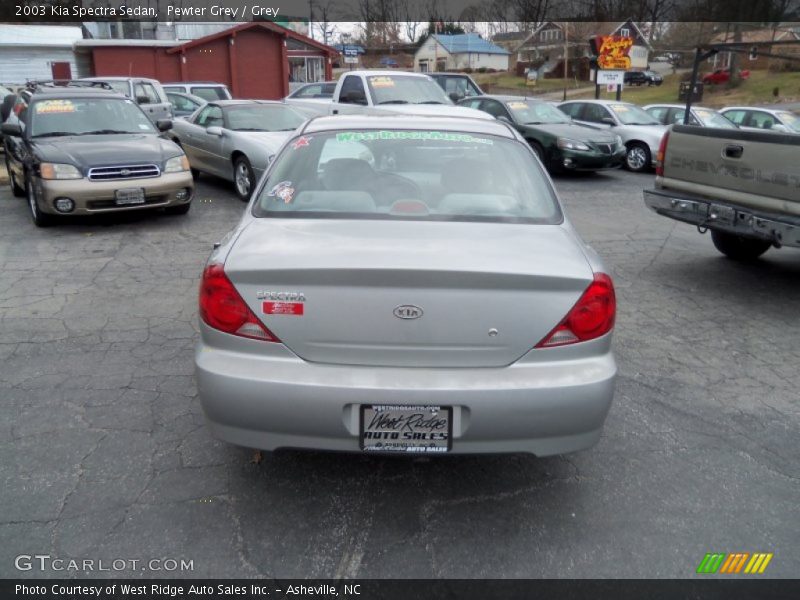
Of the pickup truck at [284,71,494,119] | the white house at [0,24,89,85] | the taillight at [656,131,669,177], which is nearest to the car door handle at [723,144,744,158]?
the taillight at [656,131,669,177]

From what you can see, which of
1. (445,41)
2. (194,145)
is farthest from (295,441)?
(445,41)

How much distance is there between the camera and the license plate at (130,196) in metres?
7.98

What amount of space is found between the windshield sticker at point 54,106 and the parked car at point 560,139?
7.53 m

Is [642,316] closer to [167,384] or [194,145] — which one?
[167,384]

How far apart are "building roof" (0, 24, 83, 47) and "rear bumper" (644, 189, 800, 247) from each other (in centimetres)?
3269

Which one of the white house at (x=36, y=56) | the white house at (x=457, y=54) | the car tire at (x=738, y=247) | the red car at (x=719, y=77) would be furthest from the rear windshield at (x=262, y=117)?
the white house at (x=457, y=54)

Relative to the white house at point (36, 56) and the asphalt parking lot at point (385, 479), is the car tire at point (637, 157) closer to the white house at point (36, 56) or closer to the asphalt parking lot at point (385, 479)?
the asphalt parking lot at point (385, 479)

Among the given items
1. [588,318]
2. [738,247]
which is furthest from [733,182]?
[588,318]

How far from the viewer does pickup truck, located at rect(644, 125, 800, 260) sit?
18.0 ft

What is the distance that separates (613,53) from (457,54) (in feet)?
178

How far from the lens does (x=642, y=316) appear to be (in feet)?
18.2

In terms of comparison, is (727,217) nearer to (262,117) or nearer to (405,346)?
(405,346)

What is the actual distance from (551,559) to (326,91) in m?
21.0
